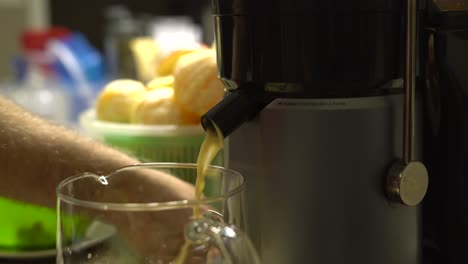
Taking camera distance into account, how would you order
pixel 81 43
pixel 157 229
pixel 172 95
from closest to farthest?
pixel 157 229 < pixel 172 95 < pixel 81 43

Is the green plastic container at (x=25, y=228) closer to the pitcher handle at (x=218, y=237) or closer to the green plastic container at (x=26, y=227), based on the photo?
the green plastic container at (x=26, y=227)

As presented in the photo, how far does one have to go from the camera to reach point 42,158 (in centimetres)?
53

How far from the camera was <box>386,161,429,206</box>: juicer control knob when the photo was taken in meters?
0.39

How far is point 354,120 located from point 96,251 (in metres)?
0.16

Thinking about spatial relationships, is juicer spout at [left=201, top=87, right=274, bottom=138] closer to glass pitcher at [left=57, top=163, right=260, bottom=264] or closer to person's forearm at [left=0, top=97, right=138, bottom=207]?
glass pitcher at [left=57, top=163, right=260, bottom=264]

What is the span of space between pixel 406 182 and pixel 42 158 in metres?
0.28

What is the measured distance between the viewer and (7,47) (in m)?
2.29

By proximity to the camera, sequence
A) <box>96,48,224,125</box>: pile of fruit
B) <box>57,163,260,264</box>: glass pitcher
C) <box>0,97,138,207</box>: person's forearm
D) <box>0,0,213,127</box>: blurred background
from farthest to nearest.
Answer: <box>0,0,213,127</box>: blurred background
<box>96,48,224,125</box>: pile of fruit
<box>0,97,138,207</box>: person's forearm
<box>57,163,260,264</box>: glass pitcher

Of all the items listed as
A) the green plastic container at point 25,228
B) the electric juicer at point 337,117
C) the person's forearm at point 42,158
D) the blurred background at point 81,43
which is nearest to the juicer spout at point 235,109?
the electric juicer at point 337,117

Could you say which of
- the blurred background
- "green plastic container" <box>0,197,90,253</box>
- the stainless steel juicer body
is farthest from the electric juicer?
the blurred background

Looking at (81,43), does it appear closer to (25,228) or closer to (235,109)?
(25,228)

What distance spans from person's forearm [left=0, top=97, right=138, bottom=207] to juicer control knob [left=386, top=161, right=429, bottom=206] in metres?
0.21

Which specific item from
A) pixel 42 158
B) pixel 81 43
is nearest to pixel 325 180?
pixel 42 158

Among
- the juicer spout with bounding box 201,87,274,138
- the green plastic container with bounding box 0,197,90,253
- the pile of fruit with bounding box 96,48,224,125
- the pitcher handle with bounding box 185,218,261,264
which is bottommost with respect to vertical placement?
the green plastic container with bounding box 0,197,90,253
